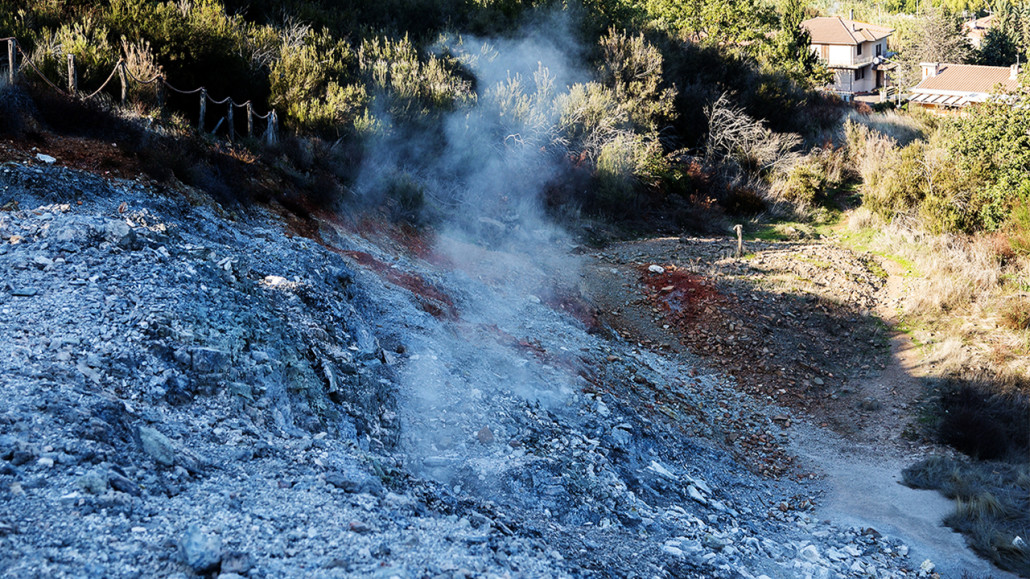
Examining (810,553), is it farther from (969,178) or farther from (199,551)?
(969,178)

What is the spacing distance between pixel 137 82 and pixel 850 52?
47.6 m

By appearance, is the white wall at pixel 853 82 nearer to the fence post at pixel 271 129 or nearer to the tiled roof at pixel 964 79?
the tiled roof at pixel 964 79

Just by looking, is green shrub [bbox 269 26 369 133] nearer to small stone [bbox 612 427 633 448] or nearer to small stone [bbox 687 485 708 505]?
small stone [bbox 612 427 633 448]

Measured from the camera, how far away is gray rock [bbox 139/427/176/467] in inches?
156

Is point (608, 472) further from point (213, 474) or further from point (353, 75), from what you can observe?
point (353, 75)

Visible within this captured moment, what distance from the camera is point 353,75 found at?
608 inches

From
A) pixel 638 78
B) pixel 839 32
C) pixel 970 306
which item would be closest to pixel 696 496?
pixel 970 306

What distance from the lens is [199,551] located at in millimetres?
3266

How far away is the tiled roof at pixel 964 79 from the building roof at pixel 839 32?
8.66 metres

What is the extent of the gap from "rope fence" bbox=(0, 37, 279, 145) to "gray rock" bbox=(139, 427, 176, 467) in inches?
283

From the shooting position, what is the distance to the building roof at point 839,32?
48.1 meters

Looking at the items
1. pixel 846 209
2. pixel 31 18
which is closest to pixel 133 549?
pixel 31 18

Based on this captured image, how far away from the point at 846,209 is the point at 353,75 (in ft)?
41.0

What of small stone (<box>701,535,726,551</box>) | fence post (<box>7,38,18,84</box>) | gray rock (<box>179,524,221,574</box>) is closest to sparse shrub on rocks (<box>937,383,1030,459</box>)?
small stone (<box>701,535,726,551</box>)
